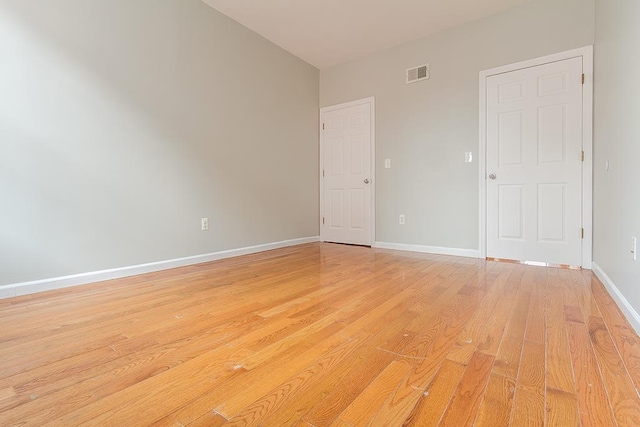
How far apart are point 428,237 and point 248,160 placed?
239 centimetres

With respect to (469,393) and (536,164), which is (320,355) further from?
(536,164)

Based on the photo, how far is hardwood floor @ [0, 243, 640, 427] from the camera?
Answer: 0.92m

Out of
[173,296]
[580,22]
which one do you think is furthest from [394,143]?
[173,296]

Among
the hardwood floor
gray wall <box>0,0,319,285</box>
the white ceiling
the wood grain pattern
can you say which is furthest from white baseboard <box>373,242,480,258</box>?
the white ceiling

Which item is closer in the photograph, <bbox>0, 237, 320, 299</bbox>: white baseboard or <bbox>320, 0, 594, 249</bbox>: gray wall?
<bbox>0, 237, 320, 299</bbox>: white baseboard

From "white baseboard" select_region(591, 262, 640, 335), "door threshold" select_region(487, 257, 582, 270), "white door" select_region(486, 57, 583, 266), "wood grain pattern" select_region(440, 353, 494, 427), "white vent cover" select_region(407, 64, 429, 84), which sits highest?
"white vent cover" select_region(407, 64, 429, 84)

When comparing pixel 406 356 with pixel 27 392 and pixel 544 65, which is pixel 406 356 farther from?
pixel 544 65

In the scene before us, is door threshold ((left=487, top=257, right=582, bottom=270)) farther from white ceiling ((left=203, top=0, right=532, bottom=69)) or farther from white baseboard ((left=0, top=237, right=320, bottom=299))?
white baseboard ((left=0, top=237, right=320, bottom=299))

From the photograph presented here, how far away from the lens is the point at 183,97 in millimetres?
2945

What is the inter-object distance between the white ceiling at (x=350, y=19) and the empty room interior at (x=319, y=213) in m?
0.03

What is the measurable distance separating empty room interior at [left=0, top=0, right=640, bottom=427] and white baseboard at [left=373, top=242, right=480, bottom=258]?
2 cm

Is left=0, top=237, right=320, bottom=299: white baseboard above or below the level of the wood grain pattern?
above

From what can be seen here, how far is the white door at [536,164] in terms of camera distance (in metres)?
2.88

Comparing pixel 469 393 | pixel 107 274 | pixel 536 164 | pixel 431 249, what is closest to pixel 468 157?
pixel 536 164
